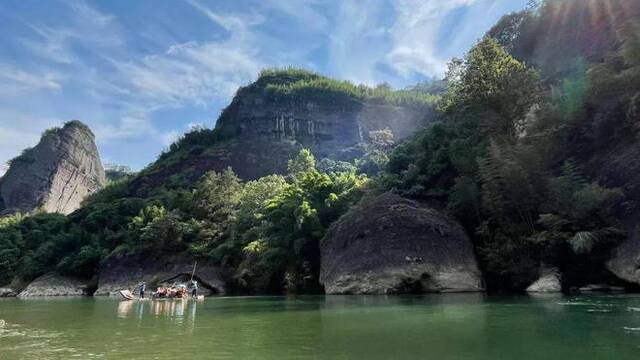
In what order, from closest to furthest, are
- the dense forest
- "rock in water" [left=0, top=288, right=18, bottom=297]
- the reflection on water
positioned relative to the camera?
the reflection on water
the dense forest
"rock in water" [left=0, top=288, right=18, bottom=297]

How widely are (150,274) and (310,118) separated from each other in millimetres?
67004

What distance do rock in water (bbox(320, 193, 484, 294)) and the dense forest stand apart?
4.59ft

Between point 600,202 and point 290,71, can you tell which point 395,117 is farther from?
point 600,202

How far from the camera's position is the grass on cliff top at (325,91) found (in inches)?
4350

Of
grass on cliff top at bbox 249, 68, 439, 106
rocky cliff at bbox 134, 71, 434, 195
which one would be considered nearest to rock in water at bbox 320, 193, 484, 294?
rocky cliff at bbox 134, 71, 434, 195

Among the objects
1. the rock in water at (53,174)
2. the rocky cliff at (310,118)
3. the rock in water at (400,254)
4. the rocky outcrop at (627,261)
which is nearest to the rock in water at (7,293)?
the rock in water at (400,254)

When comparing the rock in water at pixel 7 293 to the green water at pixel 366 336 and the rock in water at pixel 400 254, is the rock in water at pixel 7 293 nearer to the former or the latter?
the rock in water at pixel 400 254

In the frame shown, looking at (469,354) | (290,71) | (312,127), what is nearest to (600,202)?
(469,354)

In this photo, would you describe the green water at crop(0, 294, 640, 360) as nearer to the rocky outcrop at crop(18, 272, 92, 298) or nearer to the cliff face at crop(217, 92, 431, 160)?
the rocky outcrop at crop(18, 272, 92, 298)

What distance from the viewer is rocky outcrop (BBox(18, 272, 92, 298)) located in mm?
48938

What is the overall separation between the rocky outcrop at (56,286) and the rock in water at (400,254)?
3220 cm

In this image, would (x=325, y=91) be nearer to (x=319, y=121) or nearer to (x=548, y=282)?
(x=319, y=121)

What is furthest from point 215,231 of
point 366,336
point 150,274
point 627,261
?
point 366,336

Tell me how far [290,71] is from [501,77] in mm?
96870
